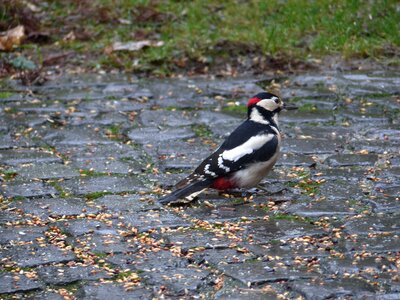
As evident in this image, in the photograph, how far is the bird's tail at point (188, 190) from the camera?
5789 millimetres

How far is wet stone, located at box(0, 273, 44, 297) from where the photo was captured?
4422 mm

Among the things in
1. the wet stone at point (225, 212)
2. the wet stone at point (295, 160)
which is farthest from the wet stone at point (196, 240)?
the wet stone at point (295, 160)

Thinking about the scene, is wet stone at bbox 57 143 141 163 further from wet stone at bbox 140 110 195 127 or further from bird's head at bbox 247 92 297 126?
bird's head at bbox 247 92 297 126

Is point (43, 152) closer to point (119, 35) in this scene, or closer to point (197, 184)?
point (197, 184)

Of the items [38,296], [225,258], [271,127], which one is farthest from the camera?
[271,127]

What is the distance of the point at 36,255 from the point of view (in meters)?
4.91

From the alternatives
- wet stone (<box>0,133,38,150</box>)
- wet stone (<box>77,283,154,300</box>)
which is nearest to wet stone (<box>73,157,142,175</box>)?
wet stone (<box>0,133,38,150</box>)

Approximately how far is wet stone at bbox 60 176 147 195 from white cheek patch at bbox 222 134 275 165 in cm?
63

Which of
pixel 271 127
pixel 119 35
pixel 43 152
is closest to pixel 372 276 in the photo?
pixel 271 127

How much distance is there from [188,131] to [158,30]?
310 centimetres

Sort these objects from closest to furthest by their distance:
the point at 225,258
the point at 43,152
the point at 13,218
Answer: the point at 225,258 → the point at 13,218 → the point at 43,152

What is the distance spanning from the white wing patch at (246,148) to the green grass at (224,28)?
125 inches

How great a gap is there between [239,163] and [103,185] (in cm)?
96

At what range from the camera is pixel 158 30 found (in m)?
10.3
